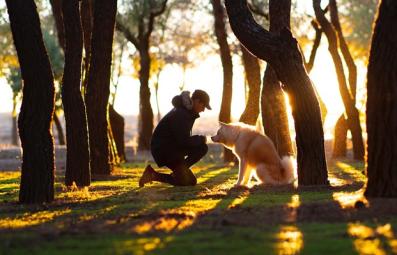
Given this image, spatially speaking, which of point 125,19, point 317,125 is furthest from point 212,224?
point 125,19

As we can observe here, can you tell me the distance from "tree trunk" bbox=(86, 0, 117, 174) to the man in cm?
465

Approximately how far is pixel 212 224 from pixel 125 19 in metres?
37.7

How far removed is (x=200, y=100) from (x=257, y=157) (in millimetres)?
1575

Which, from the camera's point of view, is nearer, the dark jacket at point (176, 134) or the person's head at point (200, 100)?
the person's head at point (200, 100)

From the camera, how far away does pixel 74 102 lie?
670 inches

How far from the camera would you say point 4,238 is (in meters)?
9.13

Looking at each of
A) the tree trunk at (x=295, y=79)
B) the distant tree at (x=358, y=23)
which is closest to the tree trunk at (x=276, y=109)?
the tree trunk at (x=295, y=79)

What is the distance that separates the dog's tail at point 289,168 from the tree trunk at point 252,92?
1052 cm

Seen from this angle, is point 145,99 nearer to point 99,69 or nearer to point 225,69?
point 225,69

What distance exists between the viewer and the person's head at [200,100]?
52.1 feet

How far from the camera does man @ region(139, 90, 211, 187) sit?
633 inches

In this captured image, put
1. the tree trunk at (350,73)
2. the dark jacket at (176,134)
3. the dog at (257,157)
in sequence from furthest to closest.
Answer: the tree trunk at (350,73), the dark jacket at (176,134), the dog at (257,157)

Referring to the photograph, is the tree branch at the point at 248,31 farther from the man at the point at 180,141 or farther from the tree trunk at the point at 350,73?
the tree trunk at the point at 350,73

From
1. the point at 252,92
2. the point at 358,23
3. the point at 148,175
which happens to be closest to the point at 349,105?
the point at 252,92
